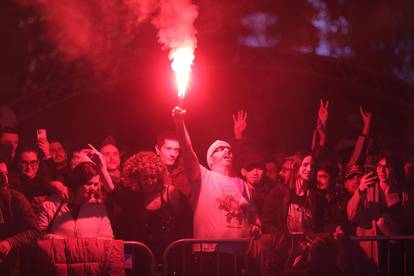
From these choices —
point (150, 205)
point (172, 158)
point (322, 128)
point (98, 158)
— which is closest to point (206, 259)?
point (150, 205)

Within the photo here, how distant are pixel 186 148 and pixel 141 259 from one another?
1.05m

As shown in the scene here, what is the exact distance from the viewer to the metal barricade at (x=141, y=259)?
290 inches

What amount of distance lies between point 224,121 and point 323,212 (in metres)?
3.34

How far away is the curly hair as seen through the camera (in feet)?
24.8

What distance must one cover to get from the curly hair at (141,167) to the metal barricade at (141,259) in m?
0.53

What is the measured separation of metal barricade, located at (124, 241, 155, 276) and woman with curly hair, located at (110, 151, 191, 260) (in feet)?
0.45

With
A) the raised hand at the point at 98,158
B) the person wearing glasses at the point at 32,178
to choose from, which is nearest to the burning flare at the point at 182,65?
the raised hand at the point at 98,158

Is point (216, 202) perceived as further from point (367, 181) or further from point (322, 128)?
point (322, 128)

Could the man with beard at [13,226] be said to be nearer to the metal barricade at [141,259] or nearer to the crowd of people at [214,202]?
the crowd of people at [214,202]

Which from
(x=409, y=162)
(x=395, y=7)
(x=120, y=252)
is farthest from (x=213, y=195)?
(x=395, y=7)

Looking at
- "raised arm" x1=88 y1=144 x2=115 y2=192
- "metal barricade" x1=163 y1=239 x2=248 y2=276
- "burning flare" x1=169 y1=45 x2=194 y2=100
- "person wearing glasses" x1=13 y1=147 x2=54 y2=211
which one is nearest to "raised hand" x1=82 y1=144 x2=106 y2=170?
"raised arm" x1=88 y1=144 x2=115 y2=192

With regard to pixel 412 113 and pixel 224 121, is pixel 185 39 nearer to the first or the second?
pixel 224 121

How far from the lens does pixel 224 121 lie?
10953mm

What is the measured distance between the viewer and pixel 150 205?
7.54 metres
